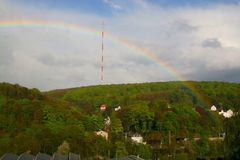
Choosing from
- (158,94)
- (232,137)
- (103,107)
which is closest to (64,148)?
(232,137)

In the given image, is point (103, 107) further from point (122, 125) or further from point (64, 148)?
point (64, 148)

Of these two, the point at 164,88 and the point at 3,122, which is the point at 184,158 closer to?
the point at 3,122

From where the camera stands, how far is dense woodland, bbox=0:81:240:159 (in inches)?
2009

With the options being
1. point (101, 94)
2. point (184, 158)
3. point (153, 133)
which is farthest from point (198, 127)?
point (101, 94)

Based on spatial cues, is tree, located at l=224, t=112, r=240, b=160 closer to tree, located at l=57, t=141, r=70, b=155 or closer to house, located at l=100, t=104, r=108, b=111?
tree, located at l=57, t=141, r=70, b=155

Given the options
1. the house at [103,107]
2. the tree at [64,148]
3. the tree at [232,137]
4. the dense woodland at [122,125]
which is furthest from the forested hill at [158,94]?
the tree at [232,137]

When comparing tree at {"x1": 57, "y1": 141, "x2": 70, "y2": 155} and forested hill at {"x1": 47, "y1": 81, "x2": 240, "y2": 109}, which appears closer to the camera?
tree at {"x1": 57, "y1": 141, "x2": 70, "y2": 155}

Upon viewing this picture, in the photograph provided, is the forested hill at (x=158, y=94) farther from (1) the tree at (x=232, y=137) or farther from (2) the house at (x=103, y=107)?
(1) the tree at (x=232, y=137)

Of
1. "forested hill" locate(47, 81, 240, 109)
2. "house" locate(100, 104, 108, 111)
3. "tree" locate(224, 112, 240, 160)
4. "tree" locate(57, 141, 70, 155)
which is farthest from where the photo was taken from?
"forested hill" locate(47, 81, 240, 109)

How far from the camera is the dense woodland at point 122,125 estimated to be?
51031 mm

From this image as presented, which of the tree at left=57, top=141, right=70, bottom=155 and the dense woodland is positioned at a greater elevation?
the dense woodland

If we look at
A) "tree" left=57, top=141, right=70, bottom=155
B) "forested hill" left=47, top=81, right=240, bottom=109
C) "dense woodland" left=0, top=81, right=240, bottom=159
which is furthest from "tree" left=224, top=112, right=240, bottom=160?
"forested hill" left=47, top=81, right=240, bottom=109

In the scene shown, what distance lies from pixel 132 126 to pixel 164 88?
61638 mm

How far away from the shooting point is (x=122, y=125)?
275ft
